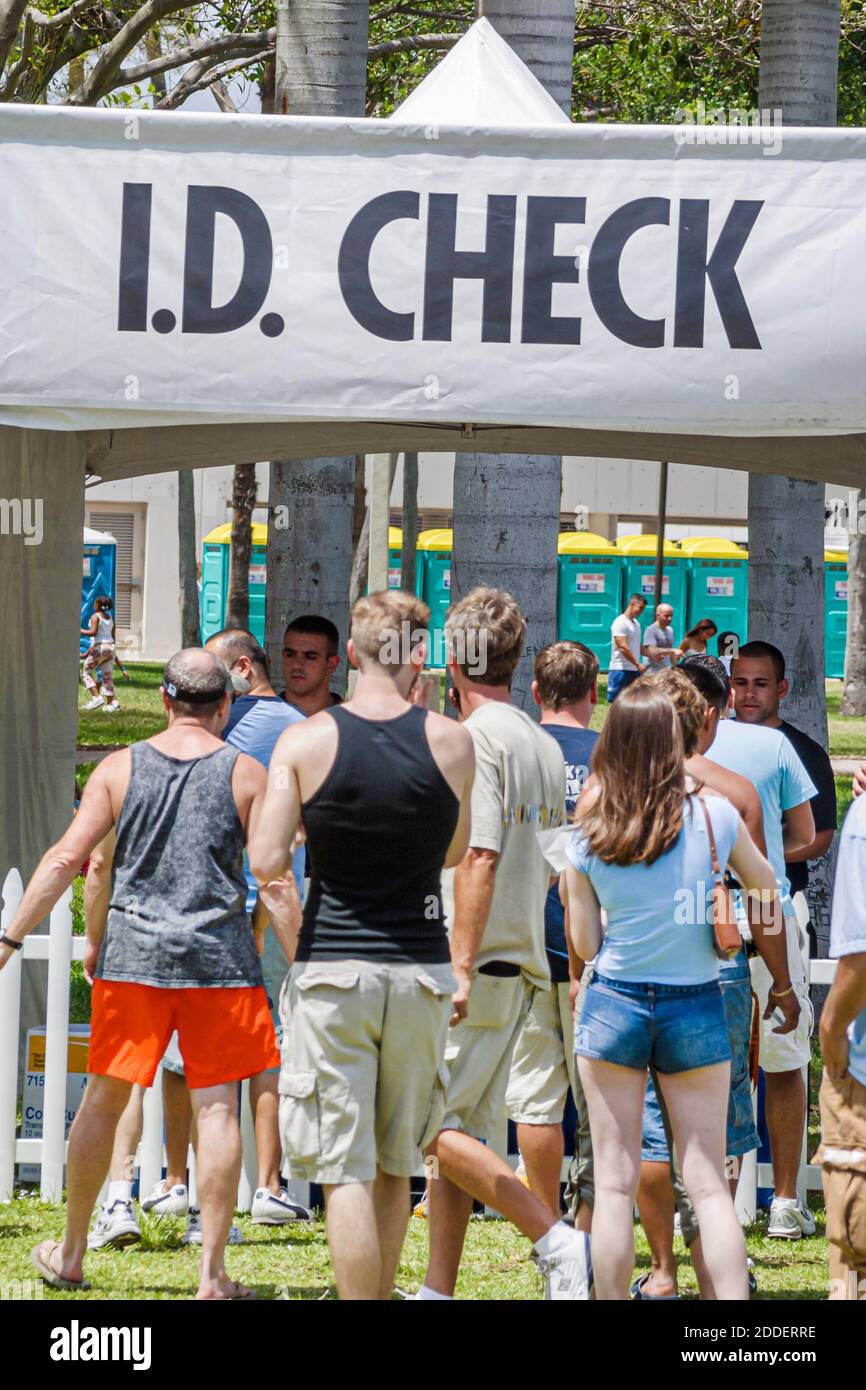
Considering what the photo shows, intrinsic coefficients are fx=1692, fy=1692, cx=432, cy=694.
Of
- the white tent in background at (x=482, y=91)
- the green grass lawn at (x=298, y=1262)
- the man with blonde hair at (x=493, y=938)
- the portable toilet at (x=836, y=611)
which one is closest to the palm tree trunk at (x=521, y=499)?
the white tent in background at (x=482, y=91)

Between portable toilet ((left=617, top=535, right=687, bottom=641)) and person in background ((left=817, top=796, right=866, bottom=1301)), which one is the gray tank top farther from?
portable toilet ((left=617, top=535, right=687, bottom=641))

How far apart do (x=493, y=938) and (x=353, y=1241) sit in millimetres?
1000

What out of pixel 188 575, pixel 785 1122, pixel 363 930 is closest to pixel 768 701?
pixel 785 1122

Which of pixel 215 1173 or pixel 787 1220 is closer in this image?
pixel 215 1173

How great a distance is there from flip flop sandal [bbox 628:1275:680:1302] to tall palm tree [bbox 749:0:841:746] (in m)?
Result: 4.74

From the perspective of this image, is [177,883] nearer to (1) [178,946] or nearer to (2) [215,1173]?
(1) [178,946]

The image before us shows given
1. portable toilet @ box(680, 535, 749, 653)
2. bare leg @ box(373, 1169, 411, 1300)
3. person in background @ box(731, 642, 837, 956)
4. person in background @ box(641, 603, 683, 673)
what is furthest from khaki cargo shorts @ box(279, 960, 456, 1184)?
portable toilet @ box(680, 535, 749, 653)

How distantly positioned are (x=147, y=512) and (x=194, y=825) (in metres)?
38.7

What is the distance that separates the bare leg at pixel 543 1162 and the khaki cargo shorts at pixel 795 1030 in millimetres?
889

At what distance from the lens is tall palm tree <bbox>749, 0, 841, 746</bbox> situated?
8.84m

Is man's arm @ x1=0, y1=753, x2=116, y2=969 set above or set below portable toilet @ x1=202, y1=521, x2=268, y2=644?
below

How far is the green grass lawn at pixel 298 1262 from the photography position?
4992 mm

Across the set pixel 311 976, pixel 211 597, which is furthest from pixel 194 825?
pixel 211 597

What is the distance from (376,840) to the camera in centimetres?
Result: 415
